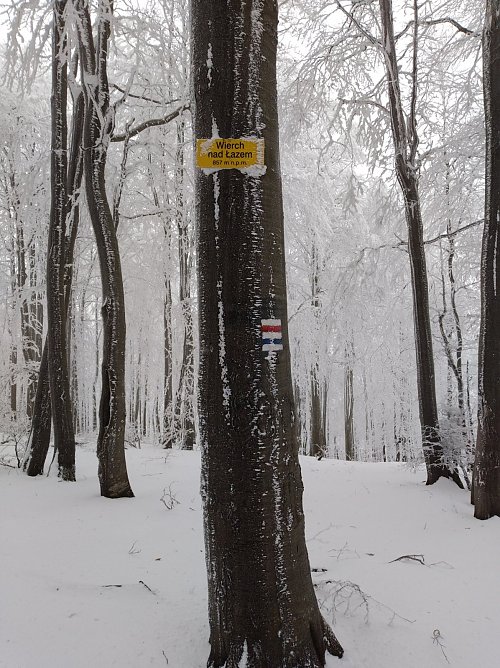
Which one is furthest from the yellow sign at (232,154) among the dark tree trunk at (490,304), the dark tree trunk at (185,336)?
the dark tree trunk at (185,336)

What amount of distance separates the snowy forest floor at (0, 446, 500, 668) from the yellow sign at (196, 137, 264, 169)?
225 cm

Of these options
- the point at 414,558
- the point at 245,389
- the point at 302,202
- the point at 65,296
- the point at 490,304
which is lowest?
the point at 414,558

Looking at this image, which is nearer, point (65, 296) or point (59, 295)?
point (59, 295)

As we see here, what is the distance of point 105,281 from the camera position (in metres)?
5.57

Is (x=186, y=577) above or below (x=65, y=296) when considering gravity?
below

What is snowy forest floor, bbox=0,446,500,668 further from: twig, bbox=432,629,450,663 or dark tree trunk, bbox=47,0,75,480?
dark tree trunk, bbox=47,0,75,480

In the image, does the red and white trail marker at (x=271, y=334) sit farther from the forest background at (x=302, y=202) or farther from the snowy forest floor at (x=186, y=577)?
the forest background at (x=302, y=202)

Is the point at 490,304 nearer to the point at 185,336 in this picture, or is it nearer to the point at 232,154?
the point at 232,154

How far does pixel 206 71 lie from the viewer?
6.77ft

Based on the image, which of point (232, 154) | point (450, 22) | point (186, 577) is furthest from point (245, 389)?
point (450, 22)

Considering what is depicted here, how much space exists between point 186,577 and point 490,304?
4091 mm

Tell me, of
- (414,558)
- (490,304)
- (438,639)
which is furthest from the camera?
(490,304)

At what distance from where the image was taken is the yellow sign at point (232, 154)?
2.01m

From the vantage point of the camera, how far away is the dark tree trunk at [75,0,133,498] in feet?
Result: 17.3
